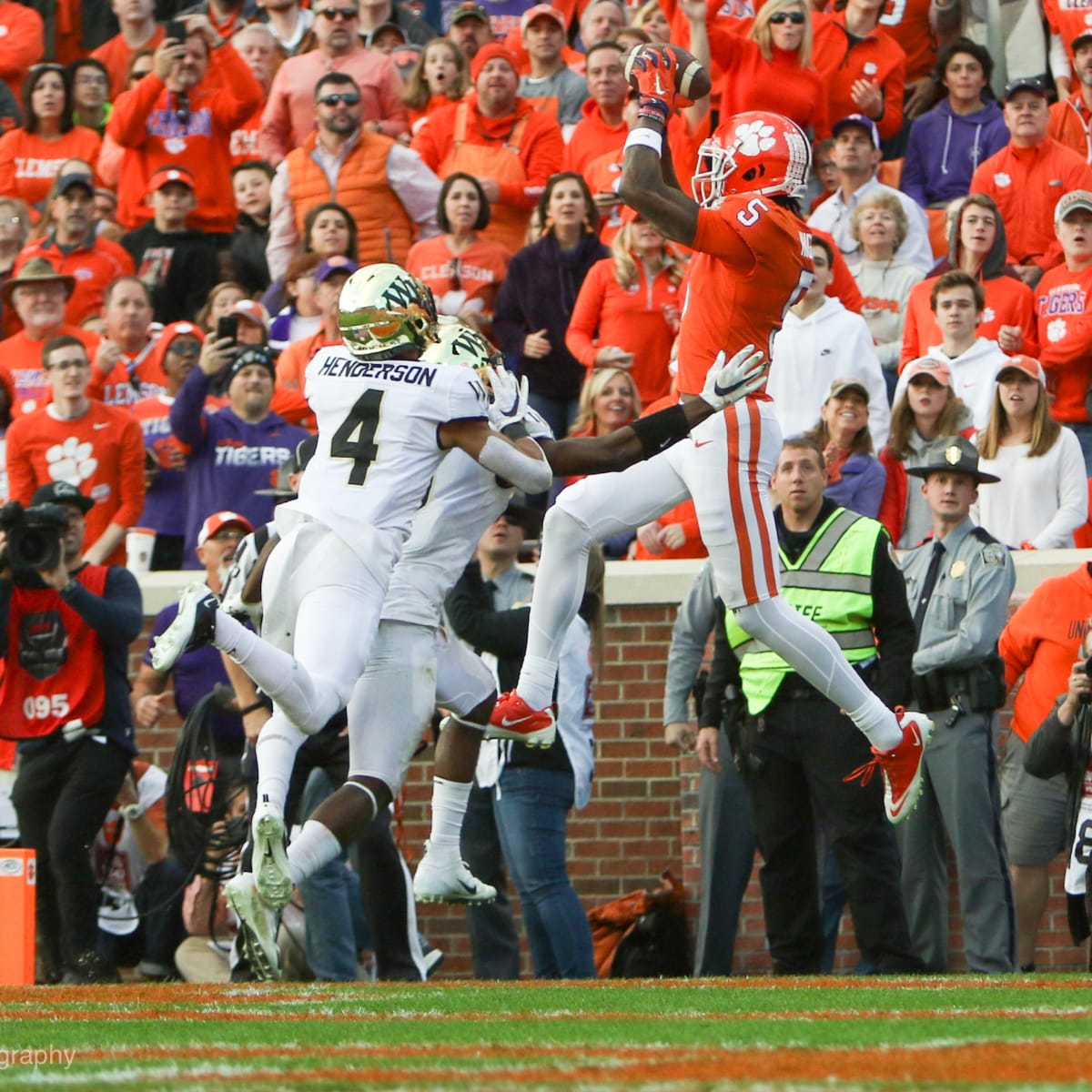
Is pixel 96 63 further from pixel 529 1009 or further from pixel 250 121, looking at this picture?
pixel 529 1009

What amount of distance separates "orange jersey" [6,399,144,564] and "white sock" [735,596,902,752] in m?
4.59

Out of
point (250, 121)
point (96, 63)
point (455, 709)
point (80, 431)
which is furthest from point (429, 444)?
point (96, 63)

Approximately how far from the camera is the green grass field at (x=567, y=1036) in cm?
439

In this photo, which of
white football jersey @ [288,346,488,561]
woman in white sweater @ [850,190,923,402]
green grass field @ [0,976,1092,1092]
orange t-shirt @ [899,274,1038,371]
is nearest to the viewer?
green grass field @ [0,976,1092,1092]

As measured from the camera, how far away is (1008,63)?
1397 centimetres

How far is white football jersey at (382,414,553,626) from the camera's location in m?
7.17

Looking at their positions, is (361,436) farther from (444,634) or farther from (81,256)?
(81,256)

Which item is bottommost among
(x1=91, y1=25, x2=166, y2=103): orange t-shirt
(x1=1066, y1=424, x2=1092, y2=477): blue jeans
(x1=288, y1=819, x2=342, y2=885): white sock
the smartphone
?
(x1=288, y1=819, x2=342, y2=885): white sock

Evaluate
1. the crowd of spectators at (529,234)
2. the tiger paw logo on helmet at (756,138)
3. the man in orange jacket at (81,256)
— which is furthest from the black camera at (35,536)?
the man in orange jacket at (81,256)

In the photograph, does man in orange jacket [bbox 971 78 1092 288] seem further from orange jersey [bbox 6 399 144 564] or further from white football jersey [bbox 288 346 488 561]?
white football jersey [bbox 288 346 488 561]

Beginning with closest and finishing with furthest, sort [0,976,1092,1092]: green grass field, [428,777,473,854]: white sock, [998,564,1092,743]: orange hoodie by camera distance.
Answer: [0,976,1092,1092]: green grass field
[428,777,473,854]: white sock
[998,564,1092,743]: orange hoodie

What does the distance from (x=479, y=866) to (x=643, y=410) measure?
9.24ft

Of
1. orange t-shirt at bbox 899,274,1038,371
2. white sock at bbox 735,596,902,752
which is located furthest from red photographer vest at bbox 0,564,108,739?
orange t-shirt at bbox 899,274,1038,371

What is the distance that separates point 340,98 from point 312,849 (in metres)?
7.13
